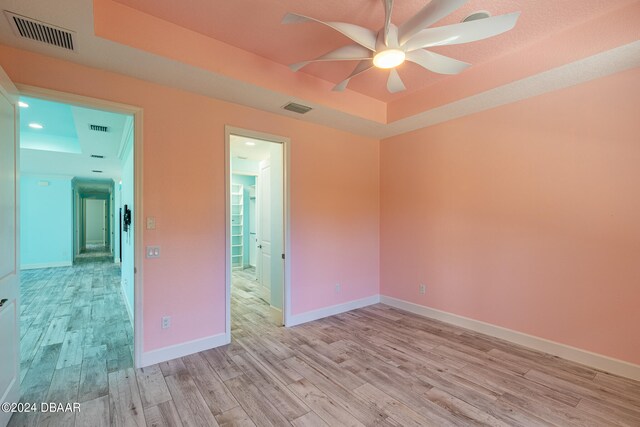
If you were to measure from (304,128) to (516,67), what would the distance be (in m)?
2.40

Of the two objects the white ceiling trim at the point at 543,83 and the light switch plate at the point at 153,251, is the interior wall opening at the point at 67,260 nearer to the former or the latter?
the light switch plate at the point at 153,251

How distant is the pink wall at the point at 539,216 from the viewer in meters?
2.52

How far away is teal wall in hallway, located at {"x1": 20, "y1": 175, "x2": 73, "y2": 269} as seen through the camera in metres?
7.73

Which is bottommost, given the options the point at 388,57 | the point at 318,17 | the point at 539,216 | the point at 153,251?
the point at 153,251

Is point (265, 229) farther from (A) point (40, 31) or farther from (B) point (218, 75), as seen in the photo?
(A) point (40, 31)

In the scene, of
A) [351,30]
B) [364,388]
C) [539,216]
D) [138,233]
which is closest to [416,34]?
[351,30]

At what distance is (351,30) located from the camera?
1818 millimetres

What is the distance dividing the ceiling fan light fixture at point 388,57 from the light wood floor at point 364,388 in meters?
2.59

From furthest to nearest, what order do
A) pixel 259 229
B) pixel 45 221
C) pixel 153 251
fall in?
pixel 45 221, pixel 259 229, pixel 153 251

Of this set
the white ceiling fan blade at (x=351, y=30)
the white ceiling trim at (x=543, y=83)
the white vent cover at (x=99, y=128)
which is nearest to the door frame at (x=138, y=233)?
the white ceiling fan blade at (x=351, y=30)

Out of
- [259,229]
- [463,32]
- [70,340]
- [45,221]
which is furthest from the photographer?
[45,221]

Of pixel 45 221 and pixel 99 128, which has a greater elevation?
pixel 99 128

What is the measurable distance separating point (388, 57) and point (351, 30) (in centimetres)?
36

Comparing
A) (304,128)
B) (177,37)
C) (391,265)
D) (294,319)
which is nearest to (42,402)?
(294,319)
